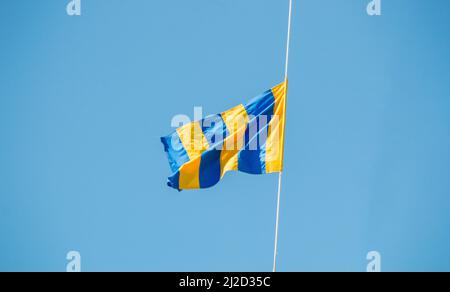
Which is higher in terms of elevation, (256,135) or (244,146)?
(256,135)

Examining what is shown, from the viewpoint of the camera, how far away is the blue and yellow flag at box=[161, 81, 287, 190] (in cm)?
1823

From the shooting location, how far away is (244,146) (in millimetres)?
18531

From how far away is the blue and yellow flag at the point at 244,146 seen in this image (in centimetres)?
1823
